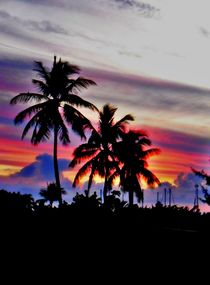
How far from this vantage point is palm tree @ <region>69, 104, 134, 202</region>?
4012 centimetres

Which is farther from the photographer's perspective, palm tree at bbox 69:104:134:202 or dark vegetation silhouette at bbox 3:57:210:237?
palm tree at bbox 69:104:134:202

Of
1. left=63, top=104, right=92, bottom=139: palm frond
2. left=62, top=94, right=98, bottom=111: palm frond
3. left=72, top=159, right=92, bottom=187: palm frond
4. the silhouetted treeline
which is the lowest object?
the silhouetted treeline

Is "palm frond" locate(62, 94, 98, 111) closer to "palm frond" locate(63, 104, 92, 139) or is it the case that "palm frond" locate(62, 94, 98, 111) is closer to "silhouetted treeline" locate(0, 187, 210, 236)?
"palm frond" locate(63, 104, 92, 139)

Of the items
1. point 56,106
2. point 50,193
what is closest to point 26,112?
point 56,106

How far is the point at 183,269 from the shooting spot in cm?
764

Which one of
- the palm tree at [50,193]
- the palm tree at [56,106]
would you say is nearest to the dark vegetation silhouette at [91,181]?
the palm tree at [56,106]

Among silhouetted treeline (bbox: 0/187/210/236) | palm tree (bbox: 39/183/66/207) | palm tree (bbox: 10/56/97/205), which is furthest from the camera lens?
palm tree (bbox: 39/183/66/207)

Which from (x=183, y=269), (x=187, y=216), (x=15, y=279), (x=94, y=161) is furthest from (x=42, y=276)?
(x=94, y=161)

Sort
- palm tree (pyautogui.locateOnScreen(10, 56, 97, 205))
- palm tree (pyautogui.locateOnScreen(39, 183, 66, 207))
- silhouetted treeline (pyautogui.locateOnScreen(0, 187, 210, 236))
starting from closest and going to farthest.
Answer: silhouetted treeline (pyautogui.locateOnScreen(0, 187, 210, 236)) < palm tree (pyautogui.locateOnScreen(10, 56, 97, 205)) < palm tree (pyautogui.locateOnScreen(39, 183, 66, 207))

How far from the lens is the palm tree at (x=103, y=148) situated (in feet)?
132

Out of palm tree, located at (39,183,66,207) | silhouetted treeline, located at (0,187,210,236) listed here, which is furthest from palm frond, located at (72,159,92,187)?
palm tree, located at (39,183,66,207)

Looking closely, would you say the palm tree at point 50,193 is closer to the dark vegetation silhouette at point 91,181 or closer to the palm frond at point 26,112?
the dark vegetation silhouette at point 91,181

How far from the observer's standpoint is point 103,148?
40.8 metres

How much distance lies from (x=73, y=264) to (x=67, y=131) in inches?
912
